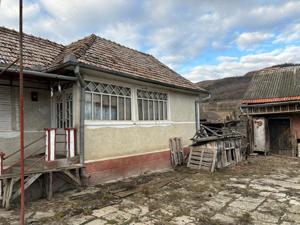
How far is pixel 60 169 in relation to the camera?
6230mm

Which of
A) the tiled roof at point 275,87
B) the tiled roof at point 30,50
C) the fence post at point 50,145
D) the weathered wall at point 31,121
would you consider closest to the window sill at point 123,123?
the fence post at point 50,145

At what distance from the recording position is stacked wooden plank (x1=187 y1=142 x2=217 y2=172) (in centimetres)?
974

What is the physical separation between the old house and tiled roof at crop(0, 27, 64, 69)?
11652 millimetres

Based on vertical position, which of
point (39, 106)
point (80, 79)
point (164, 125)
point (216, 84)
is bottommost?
point (164, 125)

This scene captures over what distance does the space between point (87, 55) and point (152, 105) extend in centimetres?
324

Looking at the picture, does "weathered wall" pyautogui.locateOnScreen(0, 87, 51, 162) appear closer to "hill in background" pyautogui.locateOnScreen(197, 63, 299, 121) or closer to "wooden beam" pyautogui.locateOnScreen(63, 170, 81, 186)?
"wooden beam" pyautogui.locateOnScreen(63, 170, 81, 186)

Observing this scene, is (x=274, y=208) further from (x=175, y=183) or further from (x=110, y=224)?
(x=110, y=224)

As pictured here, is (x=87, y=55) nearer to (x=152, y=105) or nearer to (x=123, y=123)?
(x=123, y=123)

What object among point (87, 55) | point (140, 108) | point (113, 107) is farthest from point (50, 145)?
point (140, 108)

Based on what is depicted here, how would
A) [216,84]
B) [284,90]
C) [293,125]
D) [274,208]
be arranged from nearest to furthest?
[274,208]
[293,125]
[284,90]
[216,84]

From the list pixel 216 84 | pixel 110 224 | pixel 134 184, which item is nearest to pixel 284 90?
pixel 134 184

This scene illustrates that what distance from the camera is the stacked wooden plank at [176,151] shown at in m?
10.5

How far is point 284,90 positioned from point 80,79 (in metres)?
13.2

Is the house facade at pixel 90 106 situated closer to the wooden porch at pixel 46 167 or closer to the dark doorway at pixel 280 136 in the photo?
the wooden porch at pixel 46 167
